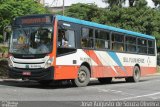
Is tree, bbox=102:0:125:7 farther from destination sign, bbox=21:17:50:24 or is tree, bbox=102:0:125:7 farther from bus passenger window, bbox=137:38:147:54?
destination sign, bbox=21:17:50:24

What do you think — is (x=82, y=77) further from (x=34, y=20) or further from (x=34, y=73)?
(x=34, y=20)

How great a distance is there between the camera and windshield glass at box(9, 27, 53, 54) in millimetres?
18516

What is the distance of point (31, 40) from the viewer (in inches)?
741

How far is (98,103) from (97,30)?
27.5 ft

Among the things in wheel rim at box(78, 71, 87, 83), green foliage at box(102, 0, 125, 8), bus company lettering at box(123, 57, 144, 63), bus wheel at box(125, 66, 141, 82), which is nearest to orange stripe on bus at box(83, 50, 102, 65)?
wheel rim at box(78, 71, 87, 83)

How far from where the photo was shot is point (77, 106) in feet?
43.2

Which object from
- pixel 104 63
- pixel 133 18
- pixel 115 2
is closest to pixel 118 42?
pixel 104 63

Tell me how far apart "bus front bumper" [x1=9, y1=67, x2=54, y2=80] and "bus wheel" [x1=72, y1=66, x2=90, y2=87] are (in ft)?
6.91

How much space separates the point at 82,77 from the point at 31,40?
10.5 feet

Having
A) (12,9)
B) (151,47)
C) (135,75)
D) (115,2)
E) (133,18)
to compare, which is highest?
(115,2)

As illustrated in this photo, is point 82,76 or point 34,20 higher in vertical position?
point 34,20

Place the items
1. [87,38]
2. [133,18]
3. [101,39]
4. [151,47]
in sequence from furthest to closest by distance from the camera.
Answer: [133,18]
[151,47]
[101,39]
[87,38]

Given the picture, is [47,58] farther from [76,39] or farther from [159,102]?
[159,102]

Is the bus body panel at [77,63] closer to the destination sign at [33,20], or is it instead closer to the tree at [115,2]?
the destination sign at [33,20]
